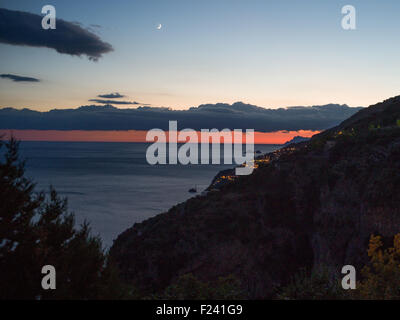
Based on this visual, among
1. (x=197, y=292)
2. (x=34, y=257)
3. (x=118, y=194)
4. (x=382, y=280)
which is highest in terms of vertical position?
(x=34, y=257)

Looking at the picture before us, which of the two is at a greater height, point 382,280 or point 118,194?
point 382,280

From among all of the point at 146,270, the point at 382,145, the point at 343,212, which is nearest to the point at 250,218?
the point at 343,212

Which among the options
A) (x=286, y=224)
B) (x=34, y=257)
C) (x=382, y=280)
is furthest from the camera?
(x=286, y=224)

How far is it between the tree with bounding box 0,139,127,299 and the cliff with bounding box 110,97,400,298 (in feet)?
48.0

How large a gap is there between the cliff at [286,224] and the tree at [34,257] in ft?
48.0

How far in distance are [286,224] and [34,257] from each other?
23.5m

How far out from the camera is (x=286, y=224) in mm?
29922

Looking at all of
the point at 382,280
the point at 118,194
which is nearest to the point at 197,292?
the point at 382,280

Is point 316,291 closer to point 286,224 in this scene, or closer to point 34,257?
point 34,257

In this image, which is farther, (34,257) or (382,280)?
(382,280)

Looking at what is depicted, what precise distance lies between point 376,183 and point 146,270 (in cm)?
2075

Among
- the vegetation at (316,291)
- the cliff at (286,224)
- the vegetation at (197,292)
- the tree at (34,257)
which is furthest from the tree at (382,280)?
the cliff at (286,224)

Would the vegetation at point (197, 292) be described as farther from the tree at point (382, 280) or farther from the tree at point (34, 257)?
the tree at point (382, 280)
